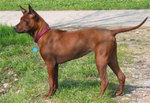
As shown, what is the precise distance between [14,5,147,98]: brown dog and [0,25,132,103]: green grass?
282mm

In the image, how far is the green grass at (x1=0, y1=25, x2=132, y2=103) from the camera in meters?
4.57

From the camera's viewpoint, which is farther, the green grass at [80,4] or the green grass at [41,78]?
the green grass at [80,4]

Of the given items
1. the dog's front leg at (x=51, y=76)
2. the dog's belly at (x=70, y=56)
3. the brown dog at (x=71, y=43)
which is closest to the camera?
the brown dog at (x=71, y=43)

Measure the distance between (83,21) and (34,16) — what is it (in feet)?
20.8

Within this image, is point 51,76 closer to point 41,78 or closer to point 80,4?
point 41,78

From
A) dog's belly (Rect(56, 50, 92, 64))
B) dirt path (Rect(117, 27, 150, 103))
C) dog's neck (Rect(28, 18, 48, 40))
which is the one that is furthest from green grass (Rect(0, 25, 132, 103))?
dog's neck (Rect(28, 18, 48, 40))

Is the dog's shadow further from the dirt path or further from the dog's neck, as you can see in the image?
the dog's neck

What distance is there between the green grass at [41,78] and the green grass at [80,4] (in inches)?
216

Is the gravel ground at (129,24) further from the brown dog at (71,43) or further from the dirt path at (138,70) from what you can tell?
the brown dog at (71,43)

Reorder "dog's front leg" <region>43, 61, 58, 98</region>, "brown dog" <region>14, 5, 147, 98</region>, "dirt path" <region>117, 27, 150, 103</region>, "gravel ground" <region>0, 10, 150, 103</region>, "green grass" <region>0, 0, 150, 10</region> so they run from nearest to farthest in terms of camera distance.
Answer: "brown dog" <region>14, 5, 147, 98</region> < "dog's front leg" <region>43, 61, 58, 98</region> < "dirt path" <region>117, 27, 150, 103</region> < "gravel ground" <region>0, 10, 150, 103</region> < "green grass" <region>0, 0, 150, 10</region>

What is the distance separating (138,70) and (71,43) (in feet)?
6.33

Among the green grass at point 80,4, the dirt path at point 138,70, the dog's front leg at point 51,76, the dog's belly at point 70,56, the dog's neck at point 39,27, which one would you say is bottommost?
the green grass at point 80,4

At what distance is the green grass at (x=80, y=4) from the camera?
12.4m

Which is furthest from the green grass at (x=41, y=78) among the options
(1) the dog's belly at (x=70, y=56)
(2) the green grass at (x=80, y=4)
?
(2) the green grass at (x=80, y=4)
